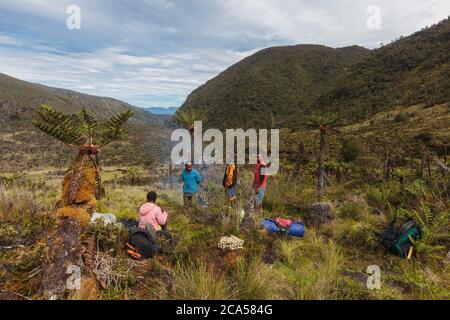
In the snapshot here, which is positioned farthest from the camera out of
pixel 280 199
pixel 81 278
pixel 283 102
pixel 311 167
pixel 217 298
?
pixel 283 102

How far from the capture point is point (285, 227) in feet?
20.3

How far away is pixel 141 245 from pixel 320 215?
435cm

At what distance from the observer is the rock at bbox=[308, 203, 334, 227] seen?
700 centimetres

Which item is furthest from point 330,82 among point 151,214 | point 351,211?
point 151,214

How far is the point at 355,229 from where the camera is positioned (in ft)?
20.5

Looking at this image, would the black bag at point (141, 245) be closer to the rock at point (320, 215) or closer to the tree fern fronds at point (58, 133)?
the tree fern fronds at point (58, 133)

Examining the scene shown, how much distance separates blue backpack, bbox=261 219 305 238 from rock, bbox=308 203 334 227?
1.03 meters

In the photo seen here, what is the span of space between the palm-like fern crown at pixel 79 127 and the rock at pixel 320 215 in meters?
4.76

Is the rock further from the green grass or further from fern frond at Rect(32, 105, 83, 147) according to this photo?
fern frond at Rect(32, 105, 83, 147)

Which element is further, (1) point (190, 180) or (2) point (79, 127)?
(1) point (190, 180)

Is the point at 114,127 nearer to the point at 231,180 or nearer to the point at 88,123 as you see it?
the point at 88,123

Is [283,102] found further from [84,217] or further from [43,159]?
[84,217]
